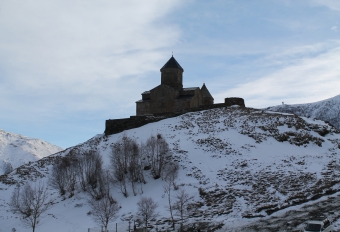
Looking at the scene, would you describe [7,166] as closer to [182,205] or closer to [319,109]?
[319,109]

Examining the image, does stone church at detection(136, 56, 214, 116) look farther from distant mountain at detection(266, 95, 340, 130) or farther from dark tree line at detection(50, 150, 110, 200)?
distant mountain at detection(266, 95, 340, 130)

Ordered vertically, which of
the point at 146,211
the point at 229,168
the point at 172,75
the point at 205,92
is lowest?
the point at 146,211

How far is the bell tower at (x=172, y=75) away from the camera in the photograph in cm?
6025

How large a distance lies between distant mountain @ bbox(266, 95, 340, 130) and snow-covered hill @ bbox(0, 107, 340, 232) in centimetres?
6205

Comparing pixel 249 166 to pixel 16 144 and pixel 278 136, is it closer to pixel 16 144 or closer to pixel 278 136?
pixel 278 136

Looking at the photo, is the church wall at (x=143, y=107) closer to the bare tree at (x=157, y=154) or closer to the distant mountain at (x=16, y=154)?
the bare tree at (x=157, y=154)

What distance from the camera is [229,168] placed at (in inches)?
1453


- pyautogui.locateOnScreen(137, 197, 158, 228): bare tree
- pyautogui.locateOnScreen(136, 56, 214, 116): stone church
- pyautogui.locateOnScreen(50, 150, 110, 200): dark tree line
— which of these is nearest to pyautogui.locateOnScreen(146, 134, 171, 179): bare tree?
pyautogui.locateOnScreen(50, 150, 110, 200): dark tree line

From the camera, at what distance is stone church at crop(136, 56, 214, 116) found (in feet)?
188

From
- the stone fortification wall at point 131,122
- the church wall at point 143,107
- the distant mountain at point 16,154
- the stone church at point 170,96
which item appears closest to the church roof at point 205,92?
the stone church at point 170,96

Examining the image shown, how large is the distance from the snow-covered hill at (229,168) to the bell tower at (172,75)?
10.4 metres

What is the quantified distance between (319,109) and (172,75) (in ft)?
214

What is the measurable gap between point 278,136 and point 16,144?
179157mm

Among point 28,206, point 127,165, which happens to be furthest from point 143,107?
point 28,206
